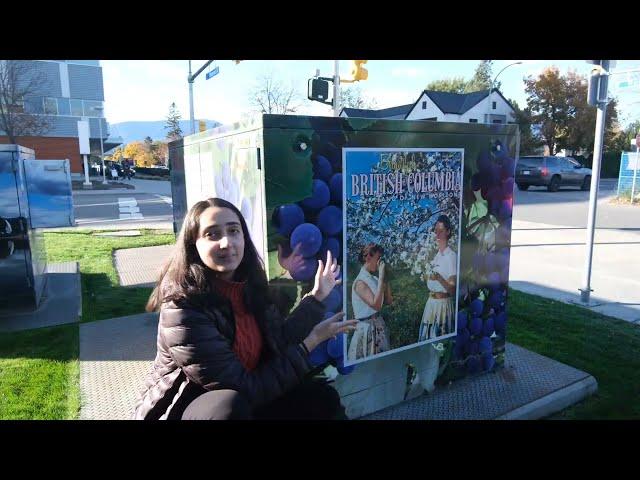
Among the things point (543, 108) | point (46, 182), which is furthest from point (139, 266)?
point (543, 108)

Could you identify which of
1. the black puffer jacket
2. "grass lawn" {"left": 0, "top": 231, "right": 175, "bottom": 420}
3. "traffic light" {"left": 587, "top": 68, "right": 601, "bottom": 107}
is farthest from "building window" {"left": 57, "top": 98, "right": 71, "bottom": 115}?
the black puffer jacket

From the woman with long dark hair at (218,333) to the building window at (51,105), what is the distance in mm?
43648

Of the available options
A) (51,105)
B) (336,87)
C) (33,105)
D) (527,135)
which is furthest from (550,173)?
(51,105)

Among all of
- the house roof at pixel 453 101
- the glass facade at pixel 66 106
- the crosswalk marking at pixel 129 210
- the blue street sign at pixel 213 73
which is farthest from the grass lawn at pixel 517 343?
the house roof at pixel 453 101

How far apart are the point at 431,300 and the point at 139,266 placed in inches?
229

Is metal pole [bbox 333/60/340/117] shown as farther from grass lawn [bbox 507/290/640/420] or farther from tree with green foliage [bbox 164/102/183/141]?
tree with green foliage [bbox 164/102/183/141]

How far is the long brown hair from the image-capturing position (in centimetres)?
216

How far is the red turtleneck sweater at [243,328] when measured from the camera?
2264mm

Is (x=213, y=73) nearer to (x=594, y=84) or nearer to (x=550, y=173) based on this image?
A: (x=594, y=84)

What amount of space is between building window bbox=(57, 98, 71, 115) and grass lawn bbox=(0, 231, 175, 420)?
138 feet

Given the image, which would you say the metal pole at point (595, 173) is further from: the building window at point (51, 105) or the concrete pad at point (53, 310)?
the building window at point (51, 105)

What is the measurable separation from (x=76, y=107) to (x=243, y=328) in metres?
49.4
